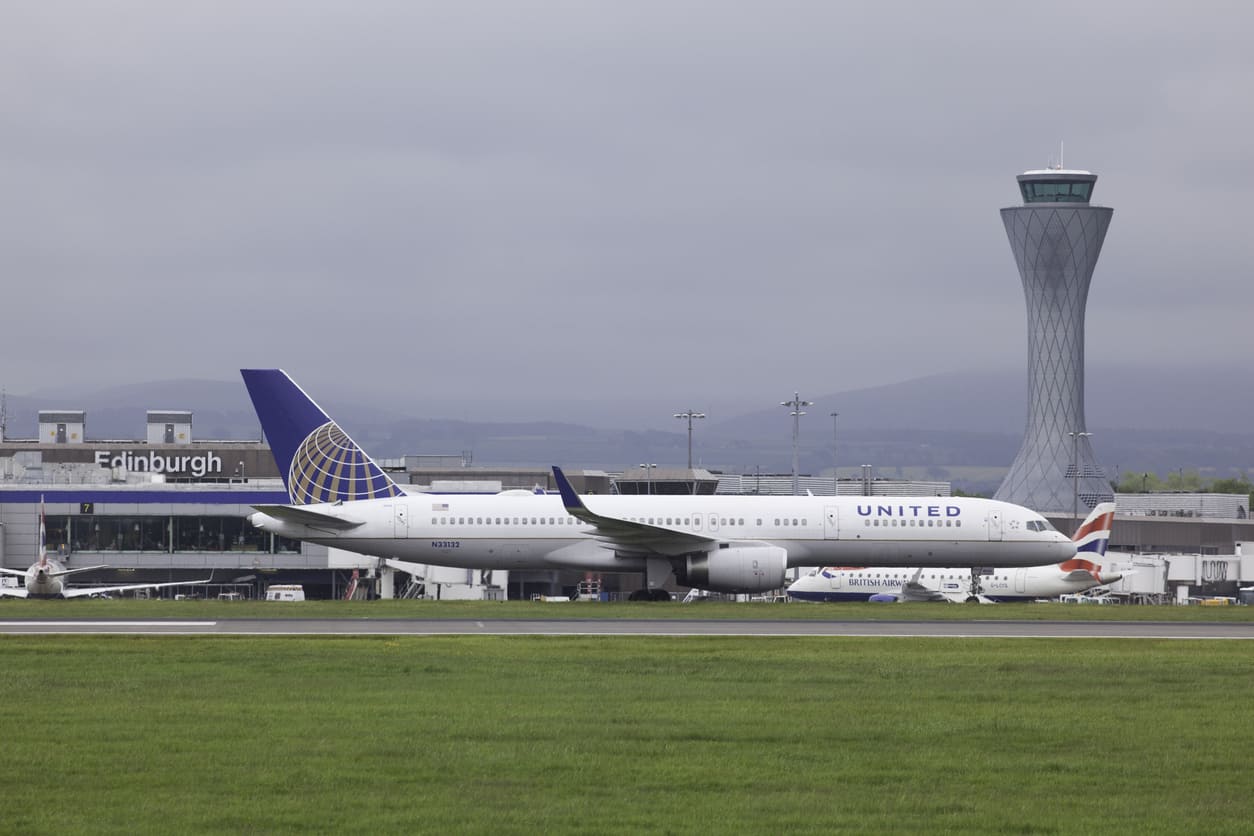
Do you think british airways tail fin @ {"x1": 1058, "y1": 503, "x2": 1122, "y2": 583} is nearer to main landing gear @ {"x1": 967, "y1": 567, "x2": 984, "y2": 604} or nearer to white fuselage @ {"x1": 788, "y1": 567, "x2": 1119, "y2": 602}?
white fuselage @ {"x1": 788, "y1": 567, "x2": 1119, "y2": 602}

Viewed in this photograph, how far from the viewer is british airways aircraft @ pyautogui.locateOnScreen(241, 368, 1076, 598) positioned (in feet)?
166

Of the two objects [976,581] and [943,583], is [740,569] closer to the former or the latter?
[976,581]

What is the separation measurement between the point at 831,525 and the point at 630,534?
266 inches

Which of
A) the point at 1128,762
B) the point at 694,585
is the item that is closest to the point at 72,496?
the point at 694,585

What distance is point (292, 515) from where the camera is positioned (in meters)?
49.8

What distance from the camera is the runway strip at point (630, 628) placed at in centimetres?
3659

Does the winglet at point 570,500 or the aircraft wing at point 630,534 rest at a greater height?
the winglet at point 570,500

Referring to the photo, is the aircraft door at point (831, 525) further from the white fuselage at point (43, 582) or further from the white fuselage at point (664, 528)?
the white fuselage at point (43, 582)

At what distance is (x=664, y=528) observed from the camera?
50094 mm

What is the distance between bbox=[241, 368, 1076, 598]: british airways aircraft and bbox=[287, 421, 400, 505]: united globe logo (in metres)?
0.03

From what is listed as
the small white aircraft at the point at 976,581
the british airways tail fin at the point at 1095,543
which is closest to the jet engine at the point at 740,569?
the small white aircraft at the point at 976,581

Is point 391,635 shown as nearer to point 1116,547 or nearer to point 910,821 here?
point 910,821

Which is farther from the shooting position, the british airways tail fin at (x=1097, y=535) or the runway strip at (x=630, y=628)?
the british airways tail fin at (x=1097, y=535)

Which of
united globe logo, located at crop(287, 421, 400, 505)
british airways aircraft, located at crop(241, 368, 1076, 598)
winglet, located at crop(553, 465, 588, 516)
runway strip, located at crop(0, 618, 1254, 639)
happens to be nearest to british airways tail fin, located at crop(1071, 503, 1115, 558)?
british airways aircraft, located at crop(241, 368, 1076, 598)
